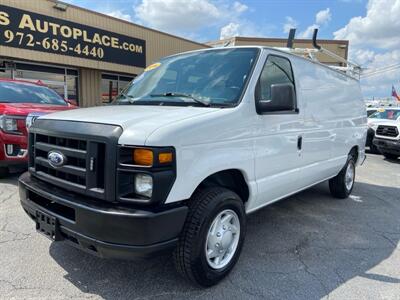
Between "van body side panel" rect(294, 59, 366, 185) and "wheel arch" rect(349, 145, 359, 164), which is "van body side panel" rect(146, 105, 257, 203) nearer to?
"van body side panel" rect(294, 59, 366, 185)

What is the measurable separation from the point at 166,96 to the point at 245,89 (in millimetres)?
781

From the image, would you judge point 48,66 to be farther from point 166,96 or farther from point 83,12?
point 166,96

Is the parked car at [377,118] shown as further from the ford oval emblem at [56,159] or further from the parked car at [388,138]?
the ford oval emblem at [56,159]

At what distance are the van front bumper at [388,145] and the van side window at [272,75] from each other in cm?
853

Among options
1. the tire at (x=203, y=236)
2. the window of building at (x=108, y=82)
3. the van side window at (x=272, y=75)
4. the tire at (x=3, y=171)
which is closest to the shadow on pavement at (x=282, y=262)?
the tire at (x=203, y=236)

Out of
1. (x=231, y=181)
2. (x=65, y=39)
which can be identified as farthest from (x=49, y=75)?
(x=231, y=181)

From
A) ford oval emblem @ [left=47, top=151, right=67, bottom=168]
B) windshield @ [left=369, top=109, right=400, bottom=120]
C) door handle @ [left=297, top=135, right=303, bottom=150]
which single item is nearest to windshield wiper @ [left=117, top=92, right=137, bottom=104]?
ford oval emblem @ [left=47, top=151, right=67, bottom=168]

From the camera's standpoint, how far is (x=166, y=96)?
11.0 feet

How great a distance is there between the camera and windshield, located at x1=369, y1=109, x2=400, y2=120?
496 inches

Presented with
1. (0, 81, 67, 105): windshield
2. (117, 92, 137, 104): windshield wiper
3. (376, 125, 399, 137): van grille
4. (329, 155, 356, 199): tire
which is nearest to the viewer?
(117, 92, 137, 104): windshield wiper

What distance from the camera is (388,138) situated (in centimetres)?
1113

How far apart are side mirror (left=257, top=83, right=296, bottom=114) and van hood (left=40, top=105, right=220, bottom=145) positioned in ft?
1.83

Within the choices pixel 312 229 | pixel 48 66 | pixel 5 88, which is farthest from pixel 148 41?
pixel 312 229

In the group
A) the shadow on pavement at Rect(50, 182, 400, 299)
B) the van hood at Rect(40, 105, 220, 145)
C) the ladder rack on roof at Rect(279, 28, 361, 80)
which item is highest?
the ladder rack on roof at Rect(279, 28, 361, 80)
